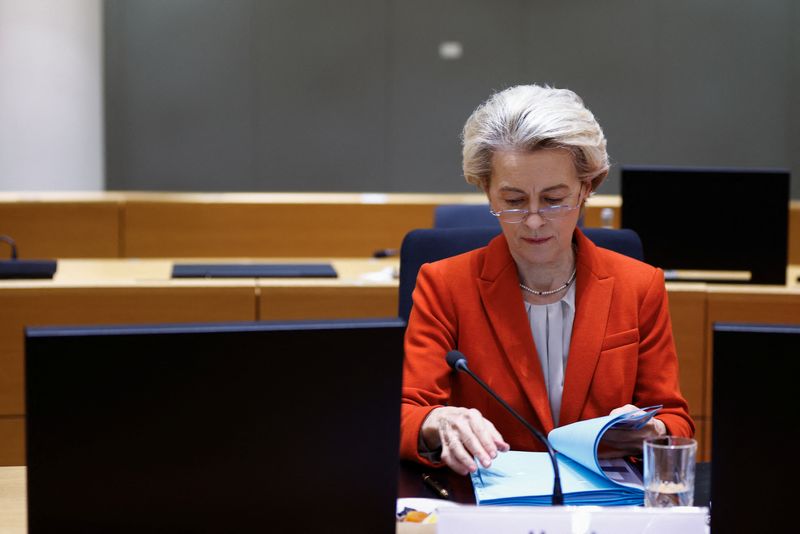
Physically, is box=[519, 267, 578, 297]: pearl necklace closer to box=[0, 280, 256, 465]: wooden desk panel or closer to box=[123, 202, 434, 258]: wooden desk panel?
box=[0, 280, 256, 465]: wooden desk panel

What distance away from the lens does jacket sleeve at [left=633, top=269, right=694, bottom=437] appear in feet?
6.36

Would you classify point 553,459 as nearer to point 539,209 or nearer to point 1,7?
point 539,209

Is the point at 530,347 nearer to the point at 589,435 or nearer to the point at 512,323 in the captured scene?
the point at 512,323

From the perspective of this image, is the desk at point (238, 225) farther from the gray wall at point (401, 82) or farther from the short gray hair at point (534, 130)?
the short gray hair at point (534, 130)

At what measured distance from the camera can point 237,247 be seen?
570cm

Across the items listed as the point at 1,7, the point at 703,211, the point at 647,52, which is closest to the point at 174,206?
the point at 1,7

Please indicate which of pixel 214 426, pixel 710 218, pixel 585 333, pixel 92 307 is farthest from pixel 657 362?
pixel 92 307

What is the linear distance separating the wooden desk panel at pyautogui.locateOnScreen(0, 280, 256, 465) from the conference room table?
5.76 feet

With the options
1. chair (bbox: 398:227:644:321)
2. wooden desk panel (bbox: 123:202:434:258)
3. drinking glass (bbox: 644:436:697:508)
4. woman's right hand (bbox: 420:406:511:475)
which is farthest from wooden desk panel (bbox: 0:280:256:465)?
drinking glass (bbox: 644:436:697:508)

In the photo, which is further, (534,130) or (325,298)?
(325,298)

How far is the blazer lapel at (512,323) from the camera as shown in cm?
194

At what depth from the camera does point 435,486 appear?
1.64 m

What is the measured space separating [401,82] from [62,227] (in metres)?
2.71

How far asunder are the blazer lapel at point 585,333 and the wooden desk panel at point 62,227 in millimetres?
4046
